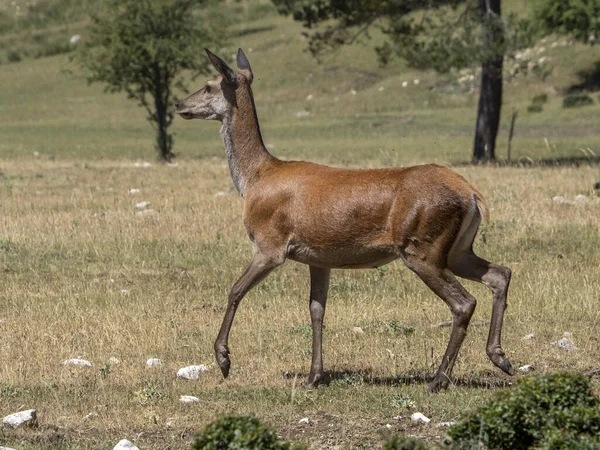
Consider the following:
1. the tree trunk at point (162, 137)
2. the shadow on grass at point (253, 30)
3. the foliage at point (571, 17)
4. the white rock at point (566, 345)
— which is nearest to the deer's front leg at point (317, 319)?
the white rock at point (566, 345)

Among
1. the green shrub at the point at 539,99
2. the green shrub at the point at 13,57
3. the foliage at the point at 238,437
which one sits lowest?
the green shrub at the point at 539,99

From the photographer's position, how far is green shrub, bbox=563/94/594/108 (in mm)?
44656

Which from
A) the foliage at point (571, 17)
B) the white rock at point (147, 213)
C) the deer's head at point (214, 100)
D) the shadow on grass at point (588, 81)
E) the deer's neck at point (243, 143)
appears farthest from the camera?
the shadow on grass at point (588, 81)

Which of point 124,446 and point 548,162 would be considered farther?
point 548,162

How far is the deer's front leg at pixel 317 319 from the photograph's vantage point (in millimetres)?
8812

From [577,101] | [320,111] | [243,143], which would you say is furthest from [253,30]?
[243,143]

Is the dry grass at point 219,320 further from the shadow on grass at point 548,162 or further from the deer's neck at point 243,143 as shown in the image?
the shadow on grass at point 548,162

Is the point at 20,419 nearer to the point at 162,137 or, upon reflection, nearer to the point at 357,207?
the point at 357,207

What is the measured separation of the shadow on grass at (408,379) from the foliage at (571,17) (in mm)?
32463

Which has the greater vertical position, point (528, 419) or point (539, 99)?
point (528, 419)

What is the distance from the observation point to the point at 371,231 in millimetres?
8625

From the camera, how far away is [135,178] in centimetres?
2323

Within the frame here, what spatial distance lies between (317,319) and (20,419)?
2.72 meters

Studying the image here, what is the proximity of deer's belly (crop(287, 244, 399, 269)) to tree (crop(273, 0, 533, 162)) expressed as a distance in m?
17.3
